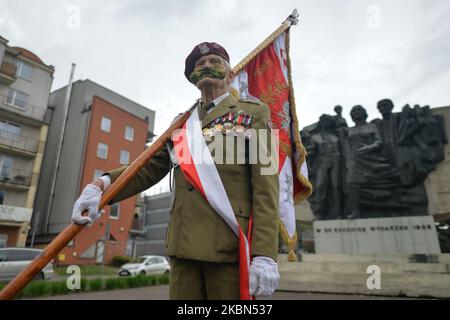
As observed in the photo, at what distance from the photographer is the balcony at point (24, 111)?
2358cm

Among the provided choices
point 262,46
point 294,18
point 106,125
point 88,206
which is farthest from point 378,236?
point 106,125

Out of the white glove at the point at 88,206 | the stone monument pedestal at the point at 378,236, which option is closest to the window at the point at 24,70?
the stone monument pedestal at the point at 378,236

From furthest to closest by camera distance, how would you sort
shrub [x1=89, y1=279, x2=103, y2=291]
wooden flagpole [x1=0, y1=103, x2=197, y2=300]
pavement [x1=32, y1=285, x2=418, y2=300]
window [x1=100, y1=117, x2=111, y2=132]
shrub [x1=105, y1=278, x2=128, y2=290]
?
window [x1=100, y1=117, x2=111, y2=132]
shrub [x1=105, y1=278, x2=128, y2=290]
shrub [x1=89, y1=279, x2=103, y2=291]
pavement [x1=32, y1=285, x2=418, y2=300]
wooden flagpole [x1=0, y1=103, x2=197, y2=300]

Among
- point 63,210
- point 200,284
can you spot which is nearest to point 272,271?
point 200,284

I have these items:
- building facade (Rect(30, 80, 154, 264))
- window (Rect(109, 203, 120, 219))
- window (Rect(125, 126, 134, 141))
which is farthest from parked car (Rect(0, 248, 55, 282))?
window (Rect(125, 126, 134, 141))

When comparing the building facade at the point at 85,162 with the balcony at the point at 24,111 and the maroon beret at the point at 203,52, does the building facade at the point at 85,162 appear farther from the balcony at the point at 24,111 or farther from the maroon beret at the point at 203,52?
the maroon beret at the point at 203,52

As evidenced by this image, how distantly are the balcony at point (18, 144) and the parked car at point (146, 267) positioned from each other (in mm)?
13237

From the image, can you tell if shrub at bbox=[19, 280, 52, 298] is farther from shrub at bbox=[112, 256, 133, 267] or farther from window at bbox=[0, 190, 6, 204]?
→ window at bbox=[0, 190, 6, 204]

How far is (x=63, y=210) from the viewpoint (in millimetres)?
24922

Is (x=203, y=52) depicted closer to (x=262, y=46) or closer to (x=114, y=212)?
(x=262, y=46)

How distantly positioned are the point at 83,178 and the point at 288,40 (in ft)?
76.6

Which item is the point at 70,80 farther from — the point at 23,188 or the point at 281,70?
the point at 281,70

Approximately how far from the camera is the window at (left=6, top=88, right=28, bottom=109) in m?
24.2

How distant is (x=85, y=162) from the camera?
24.8 m
